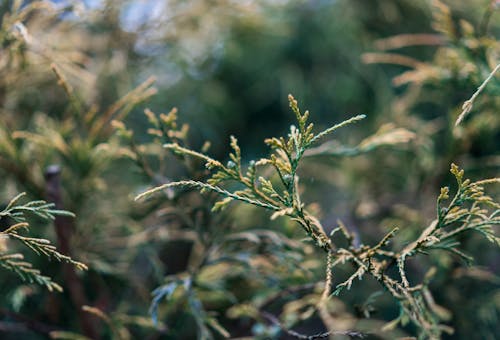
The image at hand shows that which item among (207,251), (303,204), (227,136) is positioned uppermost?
(303,204)

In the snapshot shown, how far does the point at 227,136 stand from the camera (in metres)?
2.79

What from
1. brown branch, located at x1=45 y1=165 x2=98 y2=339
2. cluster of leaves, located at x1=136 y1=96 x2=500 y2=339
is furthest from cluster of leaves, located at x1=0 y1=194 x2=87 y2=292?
brown branch, located at x1=45 y1=165 x2=98 y2=339

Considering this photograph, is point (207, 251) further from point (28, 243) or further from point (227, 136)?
point (227, 136)

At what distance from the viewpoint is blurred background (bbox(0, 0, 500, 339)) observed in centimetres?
159

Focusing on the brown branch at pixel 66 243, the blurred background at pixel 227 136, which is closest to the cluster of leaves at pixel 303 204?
the blurred background at pixel 227 136

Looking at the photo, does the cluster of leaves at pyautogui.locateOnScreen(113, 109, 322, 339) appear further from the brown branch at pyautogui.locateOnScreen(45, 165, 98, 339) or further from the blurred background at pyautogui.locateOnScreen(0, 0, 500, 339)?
the brown branch at pyautogui.locateOnScreen(45, 165, 98, 339)

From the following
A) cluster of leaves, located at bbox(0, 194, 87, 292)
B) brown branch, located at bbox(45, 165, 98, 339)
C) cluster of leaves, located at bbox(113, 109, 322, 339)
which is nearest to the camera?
cluster of leaves, located at bbox(0, 194, 87, 292)

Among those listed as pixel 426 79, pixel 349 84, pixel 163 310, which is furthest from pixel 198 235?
pixel 349 84

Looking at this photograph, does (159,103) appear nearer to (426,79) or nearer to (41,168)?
(41,168)

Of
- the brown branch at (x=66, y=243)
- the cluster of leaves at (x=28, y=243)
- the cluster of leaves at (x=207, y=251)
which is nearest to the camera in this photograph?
the cluster of leaves at (x=28, y=243)

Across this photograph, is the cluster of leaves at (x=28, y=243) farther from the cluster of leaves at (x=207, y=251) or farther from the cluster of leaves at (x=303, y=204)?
the cluster of leaves at (x=207, y=251)

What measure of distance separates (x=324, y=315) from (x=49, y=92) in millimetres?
1688

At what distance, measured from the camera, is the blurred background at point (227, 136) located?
1593mm

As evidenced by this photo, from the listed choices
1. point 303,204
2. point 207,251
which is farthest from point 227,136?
point 303,204
